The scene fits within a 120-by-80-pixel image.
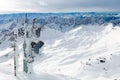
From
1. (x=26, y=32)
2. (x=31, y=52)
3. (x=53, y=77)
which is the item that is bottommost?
(x=53, y=77)

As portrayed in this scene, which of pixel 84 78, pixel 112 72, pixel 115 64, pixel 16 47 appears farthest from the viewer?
pixel 115 64

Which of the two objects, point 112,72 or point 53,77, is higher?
point 53,77

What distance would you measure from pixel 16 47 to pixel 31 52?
303 centimetres

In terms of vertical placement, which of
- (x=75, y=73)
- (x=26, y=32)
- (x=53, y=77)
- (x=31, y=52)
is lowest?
(x=75, y=73)

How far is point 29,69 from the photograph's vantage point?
2098 inches

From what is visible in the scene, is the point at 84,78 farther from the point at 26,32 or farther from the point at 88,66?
the point at 26,32

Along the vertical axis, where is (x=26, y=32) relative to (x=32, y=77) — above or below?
above

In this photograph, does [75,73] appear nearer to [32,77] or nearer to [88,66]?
[88,66]

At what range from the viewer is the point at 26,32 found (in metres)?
52.1

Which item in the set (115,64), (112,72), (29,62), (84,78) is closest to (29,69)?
(29,62)

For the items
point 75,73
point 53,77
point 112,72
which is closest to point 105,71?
point 112,72

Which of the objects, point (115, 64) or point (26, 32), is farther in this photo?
point (115, 64)

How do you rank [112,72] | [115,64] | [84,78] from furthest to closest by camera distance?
1. [115,64]
2. [112,72]
3. [84,78]

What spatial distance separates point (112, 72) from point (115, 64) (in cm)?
933
